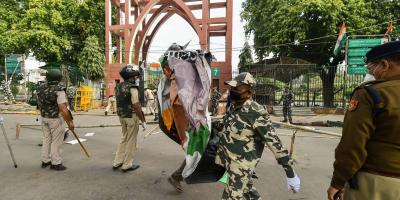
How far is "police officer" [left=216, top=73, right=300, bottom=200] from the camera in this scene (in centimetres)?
332

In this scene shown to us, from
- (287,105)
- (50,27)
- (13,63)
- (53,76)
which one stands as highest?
(50,27)

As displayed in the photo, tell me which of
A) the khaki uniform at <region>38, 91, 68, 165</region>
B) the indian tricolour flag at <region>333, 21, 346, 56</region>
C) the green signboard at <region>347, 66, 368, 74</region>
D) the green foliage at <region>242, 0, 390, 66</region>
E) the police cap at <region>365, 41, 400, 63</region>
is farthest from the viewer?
the green foliage at <region>242, 0, 390, 66</region>

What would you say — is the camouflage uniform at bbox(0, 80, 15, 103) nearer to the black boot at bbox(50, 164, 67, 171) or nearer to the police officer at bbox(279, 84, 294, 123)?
the police officer at bbox(279, 84, 294, 123)

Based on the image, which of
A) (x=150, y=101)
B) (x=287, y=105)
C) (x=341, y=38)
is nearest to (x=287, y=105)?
(x=287, y=105)

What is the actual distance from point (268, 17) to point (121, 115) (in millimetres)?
21068

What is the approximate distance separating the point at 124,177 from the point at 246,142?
3.03 m

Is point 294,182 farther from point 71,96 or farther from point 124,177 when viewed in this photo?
point 71,96

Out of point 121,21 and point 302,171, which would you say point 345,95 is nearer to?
point 302,171

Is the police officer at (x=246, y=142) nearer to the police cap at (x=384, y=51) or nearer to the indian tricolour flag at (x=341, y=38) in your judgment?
the police cap at (x=384, y=51)

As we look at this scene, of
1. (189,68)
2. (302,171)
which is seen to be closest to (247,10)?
(302,171)

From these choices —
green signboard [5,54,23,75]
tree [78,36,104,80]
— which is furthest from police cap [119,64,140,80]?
tree [78,36,104,80]

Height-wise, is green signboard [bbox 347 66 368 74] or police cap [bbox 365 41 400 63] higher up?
green signboard [bbox 347 66 368 74]

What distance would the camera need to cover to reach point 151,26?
92.9 feet

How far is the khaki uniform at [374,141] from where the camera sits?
2139 millimetres
